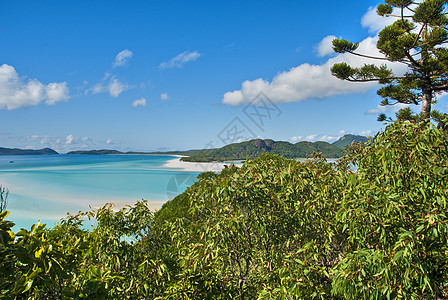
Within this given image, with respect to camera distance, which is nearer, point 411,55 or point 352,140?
point 352,140

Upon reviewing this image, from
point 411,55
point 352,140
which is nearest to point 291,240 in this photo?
point 352,140

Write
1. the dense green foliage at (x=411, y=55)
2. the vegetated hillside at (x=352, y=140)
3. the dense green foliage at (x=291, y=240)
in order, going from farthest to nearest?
the dense green foliage at (x=411, y=55)
the vegetated hillside at (x=352, y=140)
the dense green foliage at (x=291, y=240)

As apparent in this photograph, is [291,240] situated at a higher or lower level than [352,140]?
lower

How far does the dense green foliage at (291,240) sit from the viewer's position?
2411mm

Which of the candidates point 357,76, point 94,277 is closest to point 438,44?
point 357,76

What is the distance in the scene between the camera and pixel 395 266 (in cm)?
245

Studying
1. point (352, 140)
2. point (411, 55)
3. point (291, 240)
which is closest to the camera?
point (291, 240)

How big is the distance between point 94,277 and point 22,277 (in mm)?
635

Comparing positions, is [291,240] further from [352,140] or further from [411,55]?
[411,55]

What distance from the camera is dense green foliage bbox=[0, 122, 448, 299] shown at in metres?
2.41

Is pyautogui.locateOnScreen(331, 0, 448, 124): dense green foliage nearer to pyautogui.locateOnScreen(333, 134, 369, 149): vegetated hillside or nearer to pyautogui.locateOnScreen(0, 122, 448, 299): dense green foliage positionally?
pyautogui.locateOnScreen(333, 134, 369, 149): vegetated hillside

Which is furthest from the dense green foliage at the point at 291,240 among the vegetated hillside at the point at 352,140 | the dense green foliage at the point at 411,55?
the dense green foliage at the point at 411,55

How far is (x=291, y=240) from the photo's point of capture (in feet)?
11.7

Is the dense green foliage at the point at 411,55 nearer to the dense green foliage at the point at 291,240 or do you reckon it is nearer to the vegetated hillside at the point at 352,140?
the vegetated hillside at the point at 352,140
